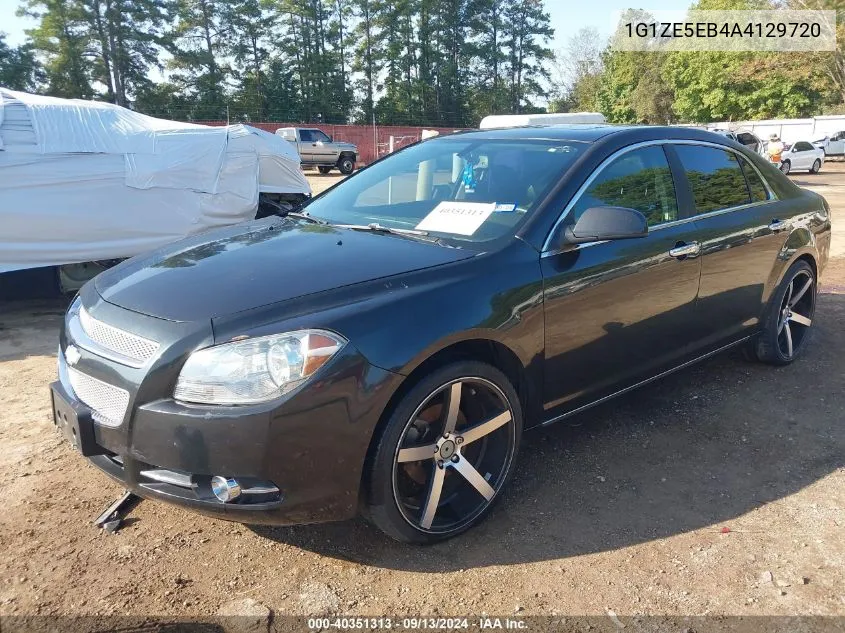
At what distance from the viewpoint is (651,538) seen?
282cm

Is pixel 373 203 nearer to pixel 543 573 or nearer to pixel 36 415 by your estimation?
pixel 543 573

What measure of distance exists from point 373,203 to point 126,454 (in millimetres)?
1923

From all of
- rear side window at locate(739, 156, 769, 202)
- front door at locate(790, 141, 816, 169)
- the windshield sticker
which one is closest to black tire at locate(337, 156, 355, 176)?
front door at locate(790, 141, 816, 169)

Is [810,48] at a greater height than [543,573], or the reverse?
[810,48]

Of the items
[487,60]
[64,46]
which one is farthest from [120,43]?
[487,60]

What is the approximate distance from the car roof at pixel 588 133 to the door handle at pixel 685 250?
623 mm

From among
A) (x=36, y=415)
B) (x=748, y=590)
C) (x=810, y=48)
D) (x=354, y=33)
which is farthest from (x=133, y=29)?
(x=748, y=590)

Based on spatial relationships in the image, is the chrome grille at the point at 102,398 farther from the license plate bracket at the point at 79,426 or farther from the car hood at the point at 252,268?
the car hood at the point at 252,268

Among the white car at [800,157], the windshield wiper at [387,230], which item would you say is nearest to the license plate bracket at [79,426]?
the windshield wiper at [387,230]

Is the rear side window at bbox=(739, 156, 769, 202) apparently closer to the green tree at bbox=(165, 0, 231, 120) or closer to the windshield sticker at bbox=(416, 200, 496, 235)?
the windshield sticker at bbox=(416, 200, 496, 235)

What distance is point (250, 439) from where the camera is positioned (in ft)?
7.18

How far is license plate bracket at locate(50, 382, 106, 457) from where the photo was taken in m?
2.40

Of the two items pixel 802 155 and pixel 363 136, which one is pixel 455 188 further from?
pixel 363 136

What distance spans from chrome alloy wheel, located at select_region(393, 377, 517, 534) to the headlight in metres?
0.49
